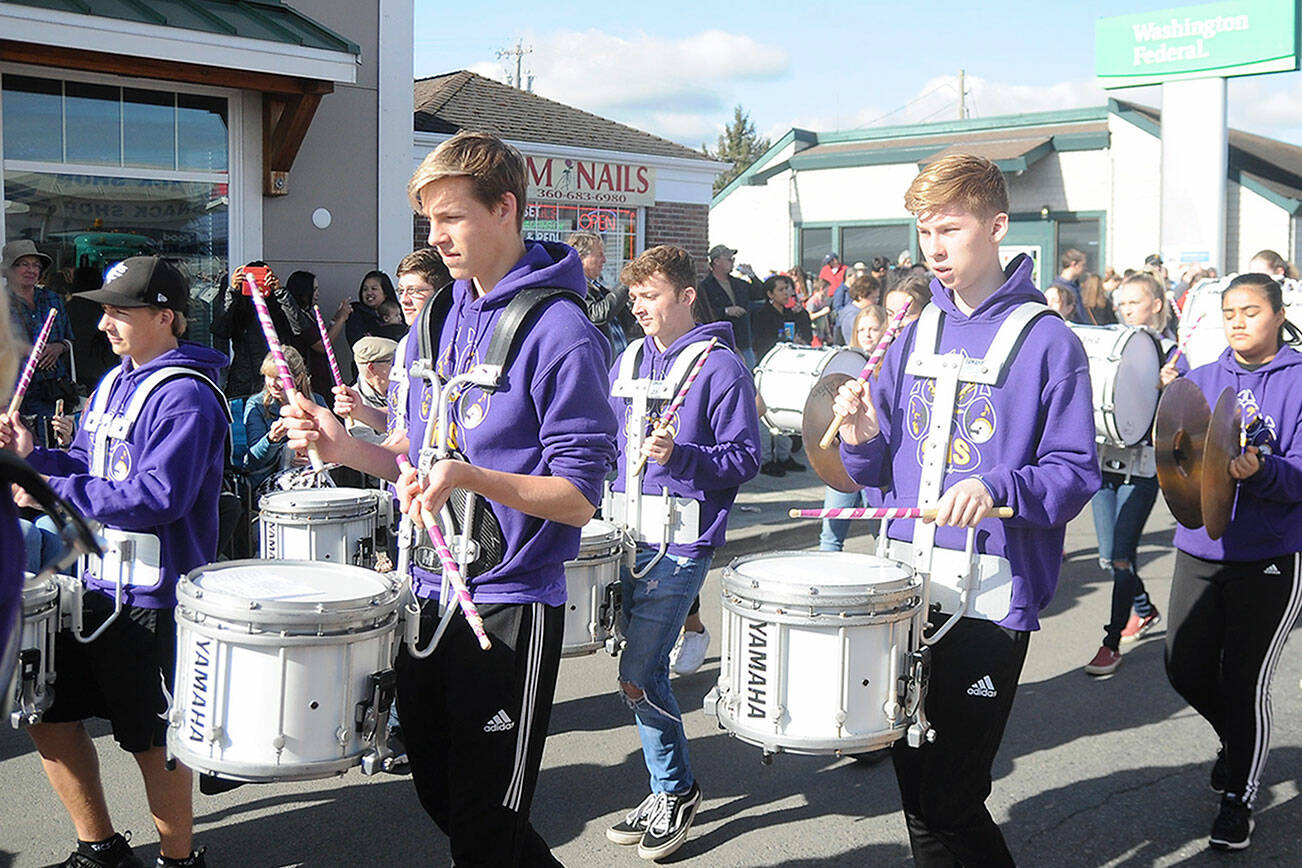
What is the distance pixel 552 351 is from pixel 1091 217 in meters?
23.1

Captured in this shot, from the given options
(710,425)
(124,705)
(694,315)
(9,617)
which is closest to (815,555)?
(710,425)

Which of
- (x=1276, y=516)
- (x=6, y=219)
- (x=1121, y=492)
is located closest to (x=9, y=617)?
(x=1276, y=516)

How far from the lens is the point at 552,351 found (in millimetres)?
2869

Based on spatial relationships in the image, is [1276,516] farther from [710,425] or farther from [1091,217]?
[1091,217]

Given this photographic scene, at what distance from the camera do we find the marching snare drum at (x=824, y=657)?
10.1ft

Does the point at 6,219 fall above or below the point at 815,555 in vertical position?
above

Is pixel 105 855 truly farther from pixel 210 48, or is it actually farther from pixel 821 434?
pixel 210 48

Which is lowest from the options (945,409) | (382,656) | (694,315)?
(382,656)

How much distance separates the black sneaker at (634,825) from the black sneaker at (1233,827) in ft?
6.17

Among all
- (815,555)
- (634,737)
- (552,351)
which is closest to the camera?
(552,351)

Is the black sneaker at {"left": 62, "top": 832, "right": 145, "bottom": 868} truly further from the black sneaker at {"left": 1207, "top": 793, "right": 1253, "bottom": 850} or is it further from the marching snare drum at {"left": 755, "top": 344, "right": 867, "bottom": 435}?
the marching snare drum at {"left": 755, "top": 344, "right": 867, "bottom": 435}

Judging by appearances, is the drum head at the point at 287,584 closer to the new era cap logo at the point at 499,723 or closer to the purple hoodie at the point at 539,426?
the purple hoodie at the point at 539,426

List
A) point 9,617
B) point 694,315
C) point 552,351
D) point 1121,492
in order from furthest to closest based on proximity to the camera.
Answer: point 1121,492, point 694,315, point 552,351, point 9,617

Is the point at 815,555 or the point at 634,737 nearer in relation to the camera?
the point at 815,555
